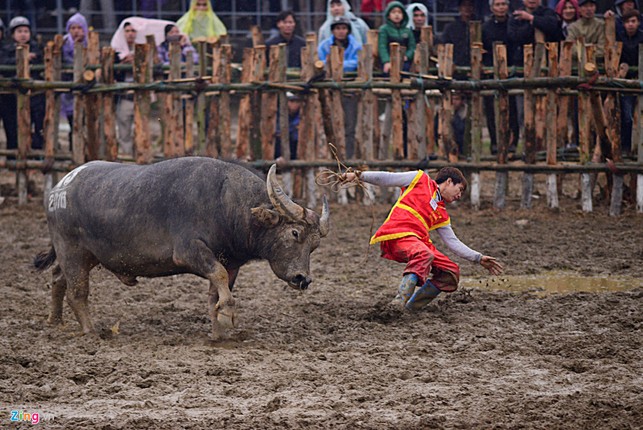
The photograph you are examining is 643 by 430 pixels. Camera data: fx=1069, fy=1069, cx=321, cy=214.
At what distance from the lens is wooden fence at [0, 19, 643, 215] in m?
11.8

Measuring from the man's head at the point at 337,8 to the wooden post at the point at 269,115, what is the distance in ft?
5.42

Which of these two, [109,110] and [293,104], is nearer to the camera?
[109,110]

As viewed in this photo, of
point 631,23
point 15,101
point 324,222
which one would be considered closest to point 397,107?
point 631,23

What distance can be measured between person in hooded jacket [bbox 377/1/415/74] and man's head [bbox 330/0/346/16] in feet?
2.25

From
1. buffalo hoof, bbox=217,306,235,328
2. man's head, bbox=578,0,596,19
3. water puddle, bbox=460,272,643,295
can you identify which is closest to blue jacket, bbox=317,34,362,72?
man's head, bbox=578,0,596,19

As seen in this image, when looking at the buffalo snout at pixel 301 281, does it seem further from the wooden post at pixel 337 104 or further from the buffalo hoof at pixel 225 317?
the wooden post at pixel 337 104

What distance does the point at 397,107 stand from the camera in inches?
492

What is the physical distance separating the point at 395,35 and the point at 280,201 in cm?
671

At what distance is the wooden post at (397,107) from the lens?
40.3ft

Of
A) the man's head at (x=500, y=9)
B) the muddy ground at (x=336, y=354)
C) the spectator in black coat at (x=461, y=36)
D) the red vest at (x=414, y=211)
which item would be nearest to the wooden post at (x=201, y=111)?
the spectator in black coat at (x=461, y=36)

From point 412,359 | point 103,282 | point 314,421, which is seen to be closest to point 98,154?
point 103,282

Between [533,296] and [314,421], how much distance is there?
3473 millimetres

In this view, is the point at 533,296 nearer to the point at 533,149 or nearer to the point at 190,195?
the point at 190,195

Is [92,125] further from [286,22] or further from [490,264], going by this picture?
[490,264]
